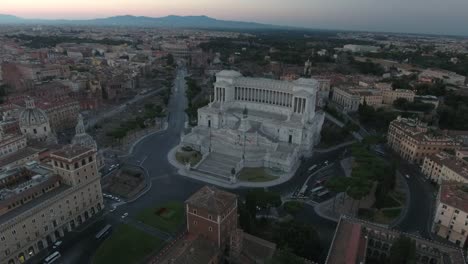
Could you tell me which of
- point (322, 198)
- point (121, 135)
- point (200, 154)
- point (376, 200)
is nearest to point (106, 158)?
point (121, 135)

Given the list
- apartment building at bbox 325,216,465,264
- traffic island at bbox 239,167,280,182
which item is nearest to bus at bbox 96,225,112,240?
traffic island at bbox 239,167,280,182

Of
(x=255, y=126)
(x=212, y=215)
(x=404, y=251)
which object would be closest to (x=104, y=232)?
(x=212, y=215)

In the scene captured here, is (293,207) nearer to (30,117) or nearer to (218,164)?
(218,164)

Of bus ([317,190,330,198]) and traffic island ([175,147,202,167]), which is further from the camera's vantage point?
traffic island ([175,147,202,167])

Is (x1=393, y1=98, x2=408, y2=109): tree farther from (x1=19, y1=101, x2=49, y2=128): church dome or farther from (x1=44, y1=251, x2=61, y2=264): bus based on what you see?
(x1=19, y1=101, x2=49, y2=128): church dome

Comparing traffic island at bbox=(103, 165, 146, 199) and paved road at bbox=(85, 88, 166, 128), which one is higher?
paved road at bbox=(85, 88, 166, 128)

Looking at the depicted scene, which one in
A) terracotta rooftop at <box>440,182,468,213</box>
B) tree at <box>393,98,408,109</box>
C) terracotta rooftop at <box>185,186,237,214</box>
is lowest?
terracotta rooftop at <box>440,182,468,213</box>
